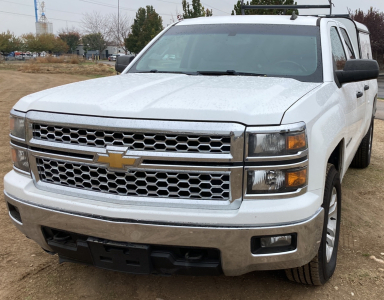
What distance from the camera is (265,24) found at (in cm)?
415

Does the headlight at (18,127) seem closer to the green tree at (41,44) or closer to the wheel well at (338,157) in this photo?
the wheel well at (338,157)

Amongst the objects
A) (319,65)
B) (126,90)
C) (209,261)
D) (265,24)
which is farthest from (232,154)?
(265,24)

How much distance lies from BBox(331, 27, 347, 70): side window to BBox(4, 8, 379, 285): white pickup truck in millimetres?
1061

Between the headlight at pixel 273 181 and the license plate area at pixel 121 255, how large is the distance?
2.21 ft

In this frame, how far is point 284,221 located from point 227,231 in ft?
1.02

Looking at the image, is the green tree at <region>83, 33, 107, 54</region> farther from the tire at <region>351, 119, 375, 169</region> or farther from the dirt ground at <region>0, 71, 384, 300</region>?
the dirt ground at <region>0, 71, 384, 300</region>

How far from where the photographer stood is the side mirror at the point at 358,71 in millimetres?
3365

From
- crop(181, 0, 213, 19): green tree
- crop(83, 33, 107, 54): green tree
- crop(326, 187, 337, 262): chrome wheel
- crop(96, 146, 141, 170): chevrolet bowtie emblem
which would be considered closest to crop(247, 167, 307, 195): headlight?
crop(96, 146, 141, 170): chevrolet bowtie emblem

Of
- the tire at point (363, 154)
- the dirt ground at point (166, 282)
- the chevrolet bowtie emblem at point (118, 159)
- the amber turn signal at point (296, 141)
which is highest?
the amber turn signal at point (296, 141)

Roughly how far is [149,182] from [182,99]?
504 millimetres

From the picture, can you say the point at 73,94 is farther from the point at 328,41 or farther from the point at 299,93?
the point at 328,41

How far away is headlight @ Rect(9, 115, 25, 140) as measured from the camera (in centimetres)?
277

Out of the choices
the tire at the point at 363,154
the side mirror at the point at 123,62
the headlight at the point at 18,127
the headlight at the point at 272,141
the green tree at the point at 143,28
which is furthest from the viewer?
the green tree at the point at 143,28

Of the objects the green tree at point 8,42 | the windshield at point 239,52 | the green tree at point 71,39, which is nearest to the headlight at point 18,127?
the windshield at point 239,52
